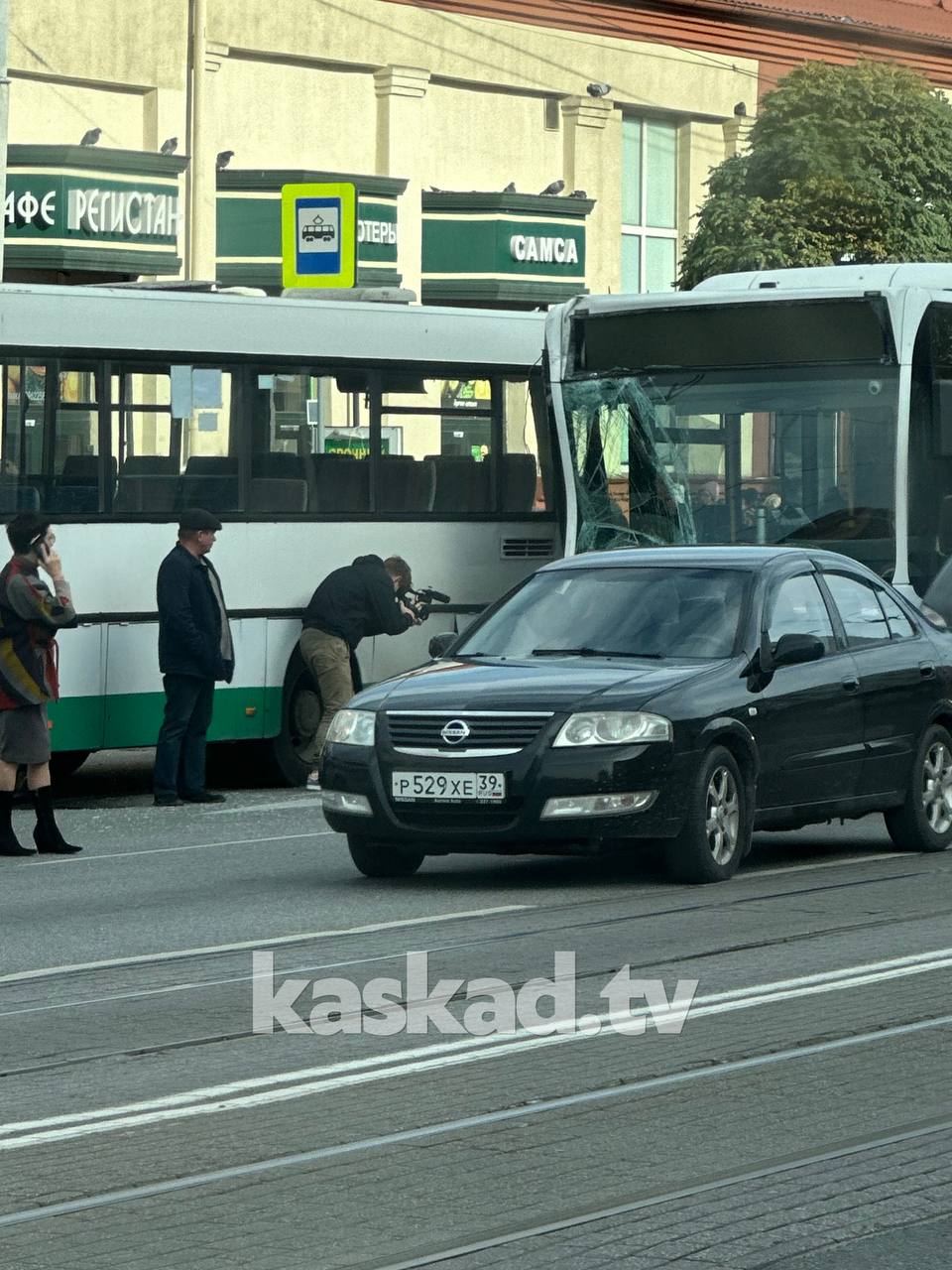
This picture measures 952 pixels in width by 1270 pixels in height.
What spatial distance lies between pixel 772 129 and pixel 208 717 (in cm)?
1500

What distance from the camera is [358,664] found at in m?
19.0

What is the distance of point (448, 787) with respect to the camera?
39.3ft

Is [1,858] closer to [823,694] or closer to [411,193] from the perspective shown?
[823,694]

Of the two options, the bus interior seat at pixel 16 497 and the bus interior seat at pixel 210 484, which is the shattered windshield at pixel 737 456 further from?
the bus interior seat at pixel 16 497

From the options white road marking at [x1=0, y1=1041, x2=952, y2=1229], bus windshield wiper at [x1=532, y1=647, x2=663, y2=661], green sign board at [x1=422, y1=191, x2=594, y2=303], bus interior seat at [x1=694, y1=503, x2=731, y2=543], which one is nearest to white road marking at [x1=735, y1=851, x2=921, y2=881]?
bus windshield wiper at [x1=532, y1=647, x2=663, y2=661]

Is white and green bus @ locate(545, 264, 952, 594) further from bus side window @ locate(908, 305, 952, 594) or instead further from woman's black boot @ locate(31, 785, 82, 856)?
woman's black boot @ locate(31, 785, 82, 856)

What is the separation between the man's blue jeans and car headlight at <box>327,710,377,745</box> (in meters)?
4.67

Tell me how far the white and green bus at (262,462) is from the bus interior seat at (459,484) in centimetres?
2

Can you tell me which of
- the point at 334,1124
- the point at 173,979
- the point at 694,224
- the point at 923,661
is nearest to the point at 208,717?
the point at 923,661

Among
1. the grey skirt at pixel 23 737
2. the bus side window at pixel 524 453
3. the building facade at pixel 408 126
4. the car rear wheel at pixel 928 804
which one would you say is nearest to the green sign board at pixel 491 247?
the building facade at pixel 408 126

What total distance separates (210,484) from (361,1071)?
10406 millimetres

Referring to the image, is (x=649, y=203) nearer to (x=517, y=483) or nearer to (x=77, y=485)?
(x=517, y=483)

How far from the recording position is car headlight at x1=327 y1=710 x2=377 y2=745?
12305 millimetres

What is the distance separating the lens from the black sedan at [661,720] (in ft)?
39.1
